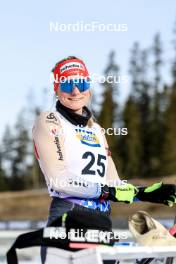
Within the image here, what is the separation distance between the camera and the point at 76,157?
9.35 ft

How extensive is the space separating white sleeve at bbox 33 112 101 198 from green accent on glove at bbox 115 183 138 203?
7 centimetres

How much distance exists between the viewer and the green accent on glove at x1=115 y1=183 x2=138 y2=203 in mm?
2682

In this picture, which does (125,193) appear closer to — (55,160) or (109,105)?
(55,160)

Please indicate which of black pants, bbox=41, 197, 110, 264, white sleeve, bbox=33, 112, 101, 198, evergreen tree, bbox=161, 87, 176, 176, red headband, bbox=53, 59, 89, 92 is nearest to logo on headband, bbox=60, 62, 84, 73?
red headband, bbox=53, 59, 89, 92

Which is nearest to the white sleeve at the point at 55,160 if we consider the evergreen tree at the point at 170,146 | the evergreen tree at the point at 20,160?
the evergreen tree at the point at 170,146

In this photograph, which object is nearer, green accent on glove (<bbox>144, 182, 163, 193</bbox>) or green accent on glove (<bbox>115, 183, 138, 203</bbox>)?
green accent on glove (<bbox>115, 183, 138, 203</bbox>)

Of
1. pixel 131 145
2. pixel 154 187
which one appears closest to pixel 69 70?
pixel 154 187

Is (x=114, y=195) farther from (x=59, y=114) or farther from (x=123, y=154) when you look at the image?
(x=123, y=154)

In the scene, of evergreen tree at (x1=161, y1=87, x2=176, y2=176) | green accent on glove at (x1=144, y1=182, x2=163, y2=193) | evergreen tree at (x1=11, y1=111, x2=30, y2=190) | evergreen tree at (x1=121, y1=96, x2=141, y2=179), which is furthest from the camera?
evergreen tree at (x1=11, y1=111, x2=30, y2=190)

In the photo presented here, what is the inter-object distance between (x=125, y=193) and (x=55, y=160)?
0.31 m

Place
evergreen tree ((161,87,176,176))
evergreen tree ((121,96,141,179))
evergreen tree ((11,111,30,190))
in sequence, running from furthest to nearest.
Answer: evergreen tree ((11,111,30,190)) < evergreen tree ((121,96,141,179)) < evergreen tree ((161,87,176,176))

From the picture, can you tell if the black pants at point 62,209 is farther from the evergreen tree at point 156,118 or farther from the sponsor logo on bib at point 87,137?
the evergreen tree at point 156,118

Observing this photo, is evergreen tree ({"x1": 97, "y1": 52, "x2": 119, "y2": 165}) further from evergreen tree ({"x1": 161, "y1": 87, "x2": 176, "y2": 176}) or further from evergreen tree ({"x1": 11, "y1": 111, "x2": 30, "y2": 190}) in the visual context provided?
evergreen tree ({"x1": 11, "y1": 111, "x2": 30, "y2": 190})

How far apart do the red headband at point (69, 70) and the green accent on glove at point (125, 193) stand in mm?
556
